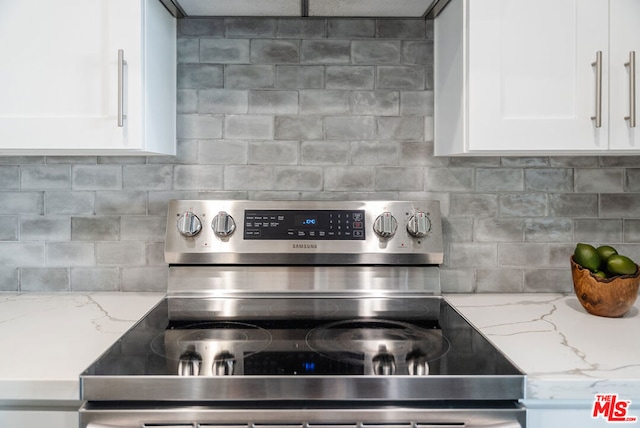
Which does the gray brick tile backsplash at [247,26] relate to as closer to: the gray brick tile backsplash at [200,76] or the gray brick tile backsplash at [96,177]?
the gray brick tile backsplash at [200,76]

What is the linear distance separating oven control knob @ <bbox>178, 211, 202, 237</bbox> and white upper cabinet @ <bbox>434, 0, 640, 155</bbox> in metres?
0.87

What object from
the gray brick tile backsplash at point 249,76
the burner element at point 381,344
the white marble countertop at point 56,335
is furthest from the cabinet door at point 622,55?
the white marble countertop at point 56,335

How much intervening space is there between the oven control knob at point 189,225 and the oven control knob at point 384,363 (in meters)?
0.73

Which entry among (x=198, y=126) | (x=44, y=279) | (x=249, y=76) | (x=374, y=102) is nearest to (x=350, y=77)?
(x=374, y=102)

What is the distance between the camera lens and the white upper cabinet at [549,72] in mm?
1314

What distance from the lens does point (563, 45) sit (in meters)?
1.32

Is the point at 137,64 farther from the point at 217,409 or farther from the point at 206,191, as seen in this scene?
the point at 217,409

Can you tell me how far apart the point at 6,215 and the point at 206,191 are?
0.70 m

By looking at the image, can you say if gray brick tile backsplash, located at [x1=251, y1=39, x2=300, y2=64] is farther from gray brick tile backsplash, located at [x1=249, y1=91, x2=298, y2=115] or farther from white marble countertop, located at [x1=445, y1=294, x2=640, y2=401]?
white marble countertop, located at [x1=445, y1=294, x2=640, y2=401]

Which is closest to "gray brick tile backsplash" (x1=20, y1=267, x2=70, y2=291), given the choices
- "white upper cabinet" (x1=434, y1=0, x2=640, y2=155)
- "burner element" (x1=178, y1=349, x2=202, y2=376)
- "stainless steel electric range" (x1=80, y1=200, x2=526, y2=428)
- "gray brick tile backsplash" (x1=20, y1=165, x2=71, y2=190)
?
"gray brick tile backsplash" (x1=20, y1=165, x2=71, y2=190)

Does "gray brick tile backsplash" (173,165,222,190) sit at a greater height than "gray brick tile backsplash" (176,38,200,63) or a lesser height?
lesser

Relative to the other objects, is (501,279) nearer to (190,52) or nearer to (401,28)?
(401,28)

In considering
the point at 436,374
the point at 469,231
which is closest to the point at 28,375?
the point at 436,374

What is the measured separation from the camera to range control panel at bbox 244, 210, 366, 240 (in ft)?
5.05
